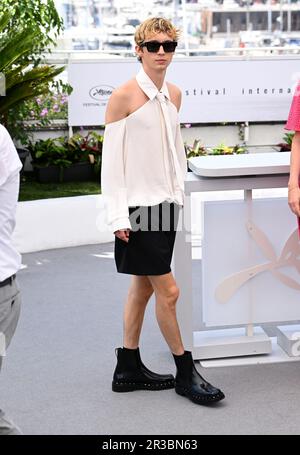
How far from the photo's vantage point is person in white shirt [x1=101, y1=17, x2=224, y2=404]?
411cm

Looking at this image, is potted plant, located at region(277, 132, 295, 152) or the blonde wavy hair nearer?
the blonde wavy hair

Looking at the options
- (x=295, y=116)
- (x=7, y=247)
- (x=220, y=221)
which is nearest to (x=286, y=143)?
(x=220, y=221)

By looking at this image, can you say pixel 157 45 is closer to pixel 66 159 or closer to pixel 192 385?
pixel 192 385

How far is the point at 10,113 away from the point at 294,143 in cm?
516

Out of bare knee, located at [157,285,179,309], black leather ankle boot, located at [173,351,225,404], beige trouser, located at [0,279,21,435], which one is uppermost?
beige trouser, located at [0,279,21,435]

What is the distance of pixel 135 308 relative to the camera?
14.5 feet

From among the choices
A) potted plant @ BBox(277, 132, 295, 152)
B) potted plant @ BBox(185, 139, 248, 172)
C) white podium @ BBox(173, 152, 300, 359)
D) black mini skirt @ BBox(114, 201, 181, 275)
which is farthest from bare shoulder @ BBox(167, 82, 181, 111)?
potted plant @ BBox(277, 132, 295, 152)

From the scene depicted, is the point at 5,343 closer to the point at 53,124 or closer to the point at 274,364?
the point at 274,364

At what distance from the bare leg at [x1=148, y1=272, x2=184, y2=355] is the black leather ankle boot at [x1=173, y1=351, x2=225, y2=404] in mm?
54

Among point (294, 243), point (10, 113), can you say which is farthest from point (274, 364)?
point (10, 113)

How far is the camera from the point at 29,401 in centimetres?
430

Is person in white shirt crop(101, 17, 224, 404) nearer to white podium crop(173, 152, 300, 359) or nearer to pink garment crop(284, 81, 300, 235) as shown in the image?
white podium crop(173, 152, 300, 359)

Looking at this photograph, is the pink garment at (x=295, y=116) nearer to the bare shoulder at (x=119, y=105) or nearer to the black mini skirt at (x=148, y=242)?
the black mini skirt at (x=148, y=242)

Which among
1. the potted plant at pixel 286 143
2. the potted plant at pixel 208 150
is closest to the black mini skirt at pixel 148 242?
the potted plant at pixel 208 150
